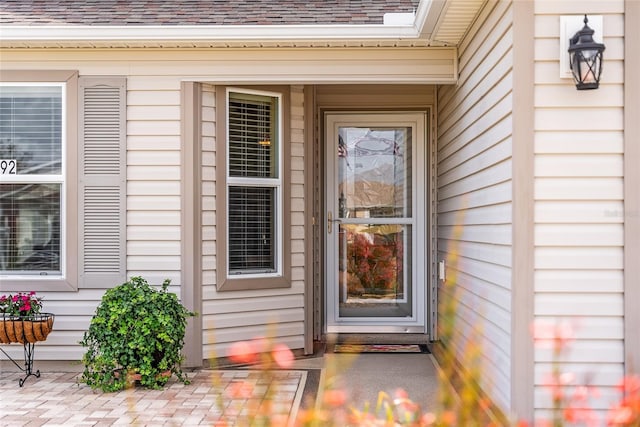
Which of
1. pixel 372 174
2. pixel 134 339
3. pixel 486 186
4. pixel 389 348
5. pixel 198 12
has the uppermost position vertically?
pixel 198 12

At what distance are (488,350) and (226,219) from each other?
2259 mm

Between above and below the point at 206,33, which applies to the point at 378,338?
below

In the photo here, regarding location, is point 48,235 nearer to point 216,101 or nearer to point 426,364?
point 216,101

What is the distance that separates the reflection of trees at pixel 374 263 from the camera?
6094 mm

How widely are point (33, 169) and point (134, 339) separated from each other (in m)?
1.65

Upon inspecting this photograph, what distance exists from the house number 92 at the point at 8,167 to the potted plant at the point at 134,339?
4.22 feet

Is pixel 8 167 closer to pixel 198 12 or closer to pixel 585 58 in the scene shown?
pixel 198 12

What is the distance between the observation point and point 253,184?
509 cm

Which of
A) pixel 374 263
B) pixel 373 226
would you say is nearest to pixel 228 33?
pixel 373 226

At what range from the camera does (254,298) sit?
5.11 m

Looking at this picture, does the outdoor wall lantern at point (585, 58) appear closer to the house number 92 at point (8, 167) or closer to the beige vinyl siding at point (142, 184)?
the beige vinyl siding at point (142, 184)

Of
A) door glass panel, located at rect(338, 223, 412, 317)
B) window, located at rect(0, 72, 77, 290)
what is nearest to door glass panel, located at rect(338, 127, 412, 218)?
door glass panel, located at rect(338, 223, 412, 317)

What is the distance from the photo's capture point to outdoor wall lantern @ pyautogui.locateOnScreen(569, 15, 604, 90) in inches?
115

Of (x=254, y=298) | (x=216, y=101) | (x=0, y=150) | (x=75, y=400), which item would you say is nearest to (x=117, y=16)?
(x=216, y=101)
